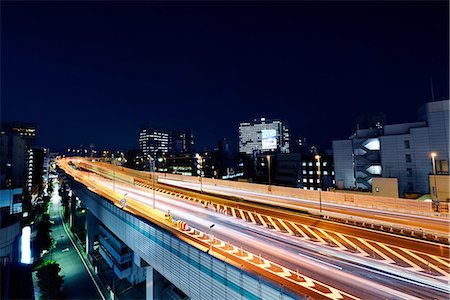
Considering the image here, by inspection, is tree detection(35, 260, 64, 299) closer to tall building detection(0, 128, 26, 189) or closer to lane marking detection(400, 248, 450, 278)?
tall building detection(0, 128, 26, 189)

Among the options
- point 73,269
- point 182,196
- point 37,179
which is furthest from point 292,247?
point 37,179

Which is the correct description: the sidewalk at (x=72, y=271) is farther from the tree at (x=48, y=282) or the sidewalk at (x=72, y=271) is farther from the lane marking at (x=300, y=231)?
the lane marking at (x=300, y=231)

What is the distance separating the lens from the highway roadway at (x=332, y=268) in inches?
420

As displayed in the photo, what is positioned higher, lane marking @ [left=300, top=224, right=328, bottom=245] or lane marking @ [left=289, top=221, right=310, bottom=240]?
lane marking @ [left=289, top=221, right=310, bottom=240]

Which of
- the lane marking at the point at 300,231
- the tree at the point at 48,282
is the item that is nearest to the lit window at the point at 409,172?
the lane marking at the point at 300,231

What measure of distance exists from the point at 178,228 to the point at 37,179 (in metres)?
123

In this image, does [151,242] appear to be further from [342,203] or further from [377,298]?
[342,203]

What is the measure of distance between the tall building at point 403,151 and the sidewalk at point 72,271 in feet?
189

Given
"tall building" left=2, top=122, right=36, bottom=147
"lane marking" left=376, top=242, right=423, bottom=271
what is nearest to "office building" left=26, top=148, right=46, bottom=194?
"tall building" left=2, top=122, right=36, bottom=147

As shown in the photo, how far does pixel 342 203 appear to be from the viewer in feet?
92.6

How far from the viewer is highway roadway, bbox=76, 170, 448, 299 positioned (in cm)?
1067

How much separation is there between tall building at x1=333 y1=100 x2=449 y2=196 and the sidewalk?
2271 inches

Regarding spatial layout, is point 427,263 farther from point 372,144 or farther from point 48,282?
point 372,144

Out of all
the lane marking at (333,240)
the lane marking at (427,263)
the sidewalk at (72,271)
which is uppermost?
the lane marking at (333,240)
